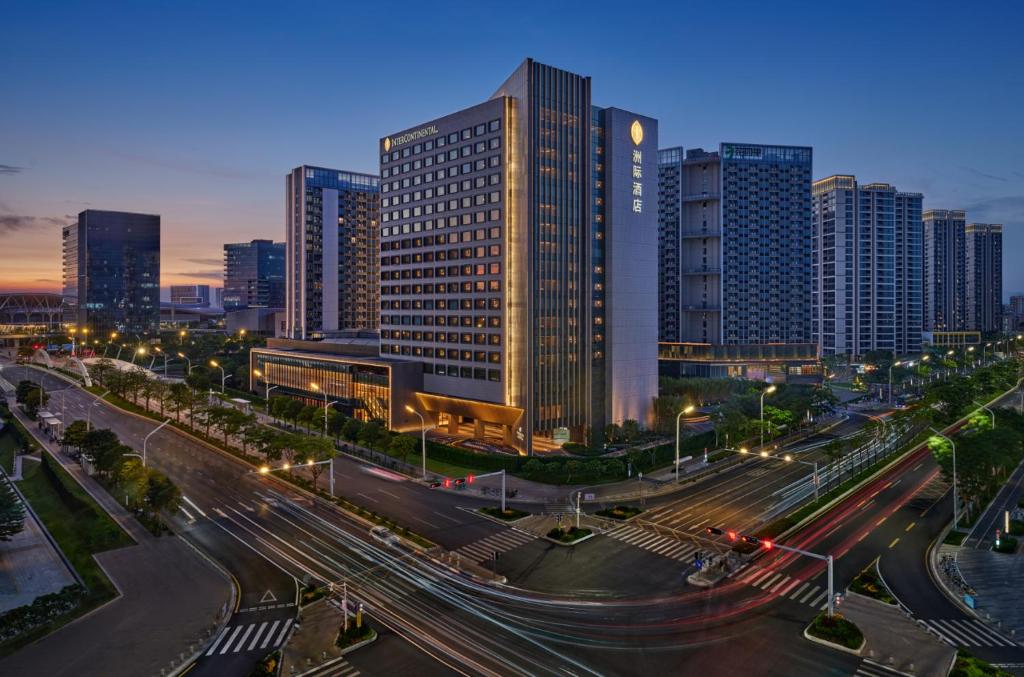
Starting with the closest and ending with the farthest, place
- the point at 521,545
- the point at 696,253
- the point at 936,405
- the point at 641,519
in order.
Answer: the point at 521,545
the point at 641,519
the point at 936,405
the point at 696,253

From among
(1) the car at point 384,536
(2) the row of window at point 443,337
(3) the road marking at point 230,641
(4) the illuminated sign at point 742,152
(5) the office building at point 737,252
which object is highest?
(4) the illuminated sign at point 742,152

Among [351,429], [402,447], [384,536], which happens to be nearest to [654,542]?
[384,536]

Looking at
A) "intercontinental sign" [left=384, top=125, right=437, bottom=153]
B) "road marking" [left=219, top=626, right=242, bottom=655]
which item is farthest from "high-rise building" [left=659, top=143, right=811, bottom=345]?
"road marking" [left=219, top=626, right=242, bottom=655]

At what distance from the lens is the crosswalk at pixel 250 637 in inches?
1464

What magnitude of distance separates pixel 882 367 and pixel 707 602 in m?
161

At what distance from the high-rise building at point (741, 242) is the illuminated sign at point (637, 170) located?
242 feet

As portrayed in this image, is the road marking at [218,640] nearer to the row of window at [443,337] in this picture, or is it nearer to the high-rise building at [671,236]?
the row of window at [443,337]

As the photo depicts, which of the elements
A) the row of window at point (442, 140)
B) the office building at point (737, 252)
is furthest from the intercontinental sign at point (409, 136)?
the office building at point (737, 252)

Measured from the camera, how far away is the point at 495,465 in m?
80.7

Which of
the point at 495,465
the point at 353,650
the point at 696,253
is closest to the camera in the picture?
the point at 353,650

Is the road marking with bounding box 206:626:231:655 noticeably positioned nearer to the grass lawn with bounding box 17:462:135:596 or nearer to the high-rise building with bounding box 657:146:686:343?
the grass lawn with bounding box 17:462:135:596

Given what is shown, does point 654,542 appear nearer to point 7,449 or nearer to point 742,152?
point 7,449

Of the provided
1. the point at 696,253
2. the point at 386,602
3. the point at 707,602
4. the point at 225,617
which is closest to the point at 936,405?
the point at 696,253

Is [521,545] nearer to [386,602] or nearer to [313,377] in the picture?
[386,602]
